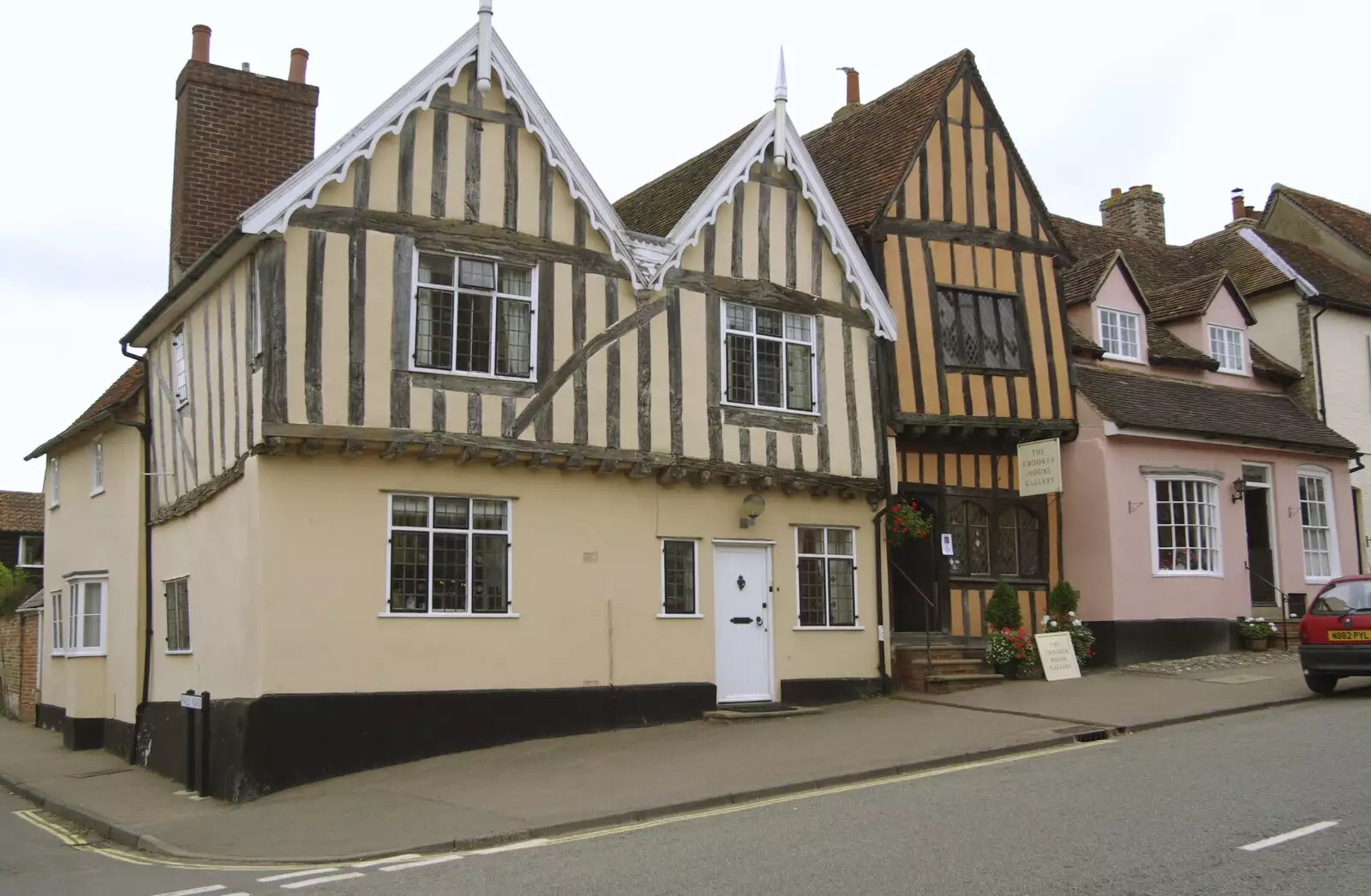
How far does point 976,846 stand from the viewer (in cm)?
858

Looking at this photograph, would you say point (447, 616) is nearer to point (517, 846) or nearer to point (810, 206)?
point (517, 846)

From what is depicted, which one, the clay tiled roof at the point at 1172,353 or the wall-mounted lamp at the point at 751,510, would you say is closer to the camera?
the wall-mounted lamp at the point at 751,510

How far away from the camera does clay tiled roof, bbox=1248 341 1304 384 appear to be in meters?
24.2

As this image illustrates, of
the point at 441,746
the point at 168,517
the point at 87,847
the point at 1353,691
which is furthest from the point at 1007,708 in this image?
the point at 168,517

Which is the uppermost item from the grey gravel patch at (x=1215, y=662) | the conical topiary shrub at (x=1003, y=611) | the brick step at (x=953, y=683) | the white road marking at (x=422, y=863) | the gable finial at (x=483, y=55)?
the gable finial at (x=483, y=55)

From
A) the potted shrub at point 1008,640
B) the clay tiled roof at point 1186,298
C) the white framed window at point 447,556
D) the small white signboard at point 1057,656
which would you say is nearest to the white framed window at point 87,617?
the white framed window at point 447,556

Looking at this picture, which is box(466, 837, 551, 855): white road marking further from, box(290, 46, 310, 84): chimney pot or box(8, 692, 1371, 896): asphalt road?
box(290, 46, 310, 84): chimney pot

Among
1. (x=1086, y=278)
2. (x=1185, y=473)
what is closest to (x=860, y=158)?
(x=1086, y=278)

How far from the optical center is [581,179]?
627 inches

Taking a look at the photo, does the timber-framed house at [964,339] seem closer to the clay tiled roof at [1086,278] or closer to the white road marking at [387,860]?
the clay tiled roof at [1086,278]

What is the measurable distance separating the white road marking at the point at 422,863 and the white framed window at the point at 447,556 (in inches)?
198

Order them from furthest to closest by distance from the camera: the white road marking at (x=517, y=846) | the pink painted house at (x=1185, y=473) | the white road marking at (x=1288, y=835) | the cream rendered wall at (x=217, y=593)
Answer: the pink painted house at (x=1185, y=473) < the cream rendered wall at (x=217, y=593) < the white road marking at (x=517, y=846) < the white road marking at (x=1288, y=835)

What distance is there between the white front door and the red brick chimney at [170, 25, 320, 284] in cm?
831

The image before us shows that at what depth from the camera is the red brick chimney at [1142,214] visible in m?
29.9
